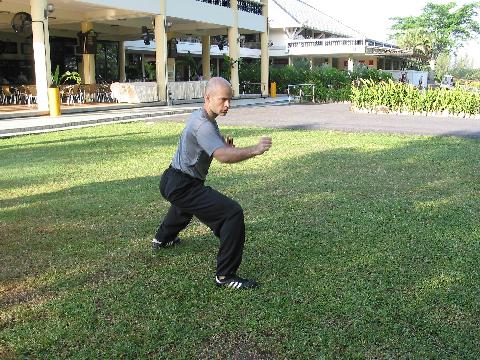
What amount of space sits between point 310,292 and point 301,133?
9416mm

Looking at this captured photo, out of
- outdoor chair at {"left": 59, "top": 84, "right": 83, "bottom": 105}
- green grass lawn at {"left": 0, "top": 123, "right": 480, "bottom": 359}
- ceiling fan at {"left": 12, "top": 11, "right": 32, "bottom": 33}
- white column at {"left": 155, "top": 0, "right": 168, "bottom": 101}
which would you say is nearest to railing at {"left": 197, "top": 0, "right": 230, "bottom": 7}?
white column at {"left": 155, "top": 0, "right": 168, "bottom": 101}

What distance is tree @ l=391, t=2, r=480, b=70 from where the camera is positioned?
57.1m

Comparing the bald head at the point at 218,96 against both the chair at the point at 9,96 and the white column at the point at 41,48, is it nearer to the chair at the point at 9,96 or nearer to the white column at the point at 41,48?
the white column at the point at 41,48

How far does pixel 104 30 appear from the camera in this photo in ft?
86.8

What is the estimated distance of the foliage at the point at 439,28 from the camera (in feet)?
187

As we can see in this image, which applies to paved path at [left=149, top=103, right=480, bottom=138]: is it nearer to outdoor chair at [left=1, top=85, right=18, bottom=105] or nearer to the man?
outdoor chair at [left=1, top=85, right=18, bottom=105]

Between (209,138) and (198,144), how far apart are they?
0.78 feet

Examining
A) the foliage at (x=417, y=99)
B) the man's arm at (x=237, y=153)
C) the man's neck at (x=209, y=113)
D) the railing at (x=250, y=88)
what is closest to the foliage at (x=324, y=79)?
the railing at (x=250, y=88)

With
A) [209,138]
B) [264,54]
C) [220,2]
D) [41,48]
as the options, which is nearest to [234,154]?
[209,138]

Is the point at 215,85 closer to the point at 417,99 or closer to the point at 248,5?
the point at 417,99

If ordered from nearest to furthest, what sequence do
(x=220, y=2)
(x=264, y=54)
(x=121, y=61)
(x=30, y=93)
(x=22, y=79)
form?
(x=30, y=93), (x=220, y=2), (x=22, y=79), (x=264, y=54), (x=121, y=61)

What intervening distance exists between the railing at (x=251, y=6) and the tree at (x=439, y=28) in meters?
33.4

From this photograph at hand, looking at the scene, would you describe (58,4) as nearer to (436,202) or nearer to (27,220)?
(27,220)

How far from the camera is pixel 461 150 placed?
32.6 ft
